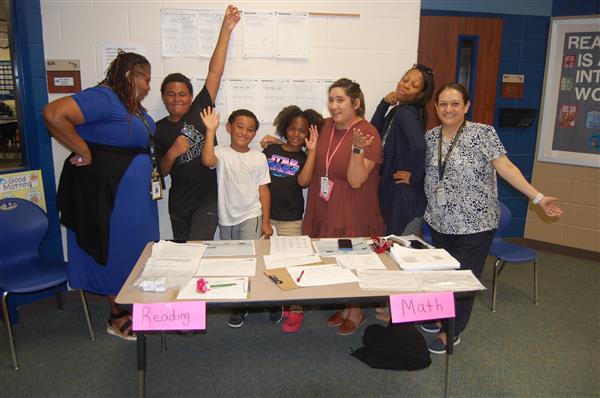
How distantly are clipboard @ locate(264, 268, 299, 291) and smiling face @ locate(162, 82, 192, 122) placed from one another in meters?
1.33

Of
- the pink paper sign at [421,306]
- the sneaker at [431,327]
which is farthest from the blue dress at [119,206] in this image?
the sneaker at [431,327]

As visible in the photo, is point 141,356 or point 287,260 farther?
point 287,260

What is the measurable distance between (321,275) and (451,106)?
1180 mm

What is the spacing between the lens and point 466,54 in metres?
4.37

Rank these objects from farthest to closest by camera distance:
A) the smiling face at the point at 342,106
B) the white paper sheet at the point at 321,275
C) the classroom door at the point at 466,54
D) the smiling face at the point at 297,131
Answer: the classroom door at the point at 466,54
the smiling face at the point at 297,131
the smiling face at the point at 342,106
the white paper sheet at the point at 321,275

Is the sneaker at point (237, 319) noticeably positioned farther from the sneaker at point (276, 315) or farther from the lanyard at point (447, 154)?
the lanyard at point (447, 154)

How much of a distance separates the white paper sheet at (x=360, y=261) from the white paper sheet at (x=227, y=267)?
408 mm

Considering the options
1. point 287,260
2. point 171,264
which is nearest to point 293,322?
point 287,260

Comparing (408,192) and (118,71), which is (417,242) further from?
(118,71)

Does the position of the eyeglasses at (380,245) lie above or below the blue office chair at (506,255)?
above

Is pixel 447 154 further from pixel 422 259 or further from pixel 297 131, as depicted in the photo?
pixel 297 131

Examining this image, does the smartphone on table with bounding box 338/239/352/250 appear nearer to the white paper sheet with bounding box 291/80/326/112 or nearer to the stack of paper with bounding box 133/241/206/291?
the stack of paper with bounding box 133/241/206/291

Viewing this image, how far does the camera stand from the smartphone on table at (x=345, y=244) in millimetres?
2307

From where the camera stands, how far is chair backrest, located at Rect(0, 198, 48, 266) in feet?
9.20
